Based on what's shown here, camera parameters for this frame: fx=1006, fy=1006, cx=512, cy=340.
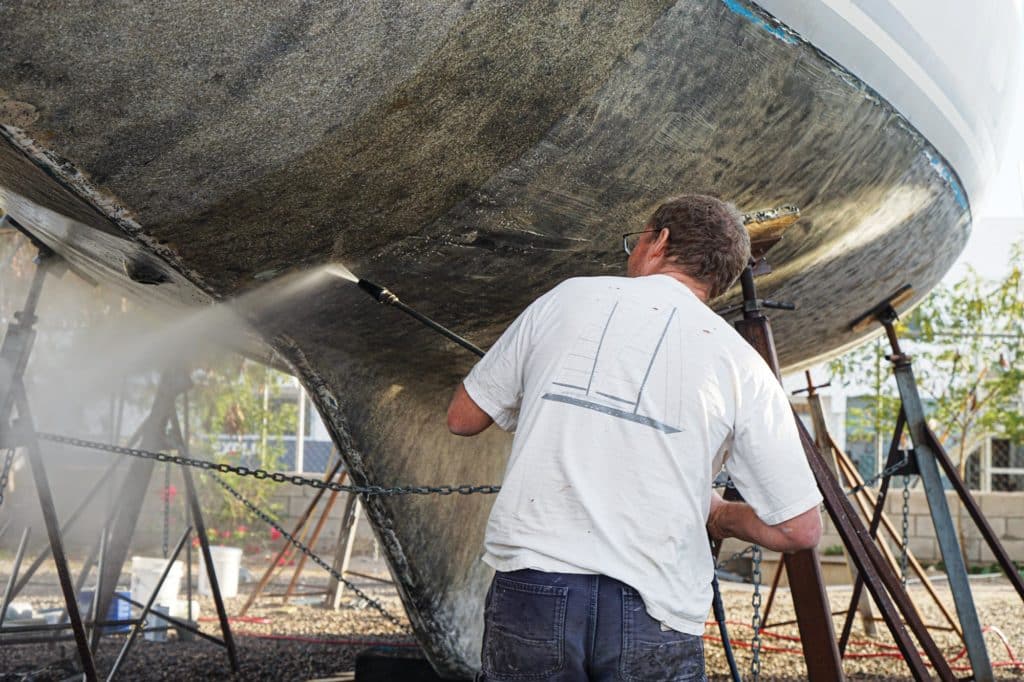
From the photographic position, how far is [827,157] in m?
2.96

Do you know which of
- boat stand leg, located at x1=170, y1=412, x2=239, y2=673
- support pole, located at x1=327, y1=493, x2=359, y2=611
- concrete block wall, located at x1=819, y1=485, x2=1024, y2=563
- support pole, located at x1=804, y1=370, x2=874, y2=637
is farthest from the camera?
concrete block wall, located at x1=819, y1=485, x2=1024, y2=563

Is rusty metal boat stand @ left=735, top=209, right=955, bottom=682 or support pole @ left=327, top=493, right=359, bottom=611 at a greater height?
rusty metal boat stand @ left=735, top=209, right=955, bottom=682

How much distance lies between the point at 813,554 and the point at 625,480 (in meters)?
1.32

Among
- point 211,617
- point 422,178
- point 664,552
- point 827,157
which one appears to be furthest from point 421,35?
point 211,617

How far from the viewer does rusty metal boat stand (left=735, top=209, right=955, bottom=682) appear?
9.76 feet

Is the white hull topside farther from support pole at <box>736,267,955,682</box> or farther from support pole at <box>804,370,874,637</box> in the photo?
support pole at <box>804,370,874,637</box>

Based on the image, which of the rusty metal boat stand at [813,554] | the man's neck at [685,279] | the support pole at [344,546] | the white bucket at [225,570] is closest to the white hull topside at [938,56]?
the rusty metal boat stand at [813,554]

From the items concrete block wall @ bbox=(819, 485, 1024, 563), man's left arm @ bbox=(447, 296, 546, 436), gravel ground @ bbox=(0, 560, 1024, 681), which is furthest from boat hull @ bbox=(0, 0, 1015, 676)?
concrete block wall @ bbox=(819, 485, 1024, 563)

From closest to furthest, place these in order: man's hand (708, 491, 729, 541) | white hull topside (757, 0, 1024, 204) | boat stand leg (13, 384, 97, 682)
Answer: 1. man's hand (708, 491, 729, 541)
2. white hull topside (757, 0, 1024, 204)
3. boat stand leg (13, 384, 97, 682)

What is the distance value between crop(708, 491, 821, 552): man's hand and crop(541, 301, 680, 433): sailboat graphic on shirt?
0.30 meters

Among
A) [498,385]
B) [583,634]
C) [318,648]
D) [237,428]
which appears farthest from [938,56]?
[237,428]

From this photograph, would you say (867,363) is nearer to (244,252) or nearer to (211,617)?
(211,617)

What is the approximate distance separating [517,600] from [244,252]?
1.29m

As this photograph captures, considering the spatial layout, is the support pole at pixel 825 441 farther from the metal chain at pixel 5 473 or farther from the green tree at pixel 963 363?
the green tree at pixel 963 363
